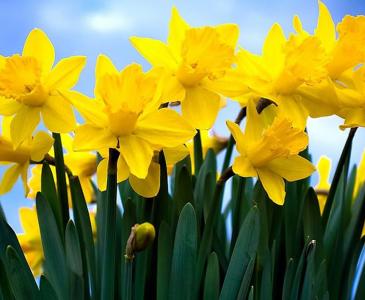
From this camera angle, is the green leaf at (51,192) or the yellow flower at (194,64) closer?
the yellow flower at (194,64)

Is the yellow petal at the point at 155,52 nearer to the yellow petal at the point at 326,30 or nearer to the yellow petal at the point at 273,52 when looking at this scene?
the yellow petal at the point at 273,52

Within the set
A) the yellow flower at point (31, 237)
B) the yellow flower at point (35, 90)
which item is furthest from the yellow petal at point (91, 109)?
the yellow flower at point (31, 237)

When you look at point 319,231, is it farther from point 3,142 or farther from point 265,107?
point 3,142

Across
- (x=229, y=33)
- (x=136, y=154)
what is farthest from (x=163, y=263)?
(x=229, y=33)

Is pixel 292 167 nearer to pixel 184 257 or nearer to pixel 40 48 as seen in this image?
pixel 184 257

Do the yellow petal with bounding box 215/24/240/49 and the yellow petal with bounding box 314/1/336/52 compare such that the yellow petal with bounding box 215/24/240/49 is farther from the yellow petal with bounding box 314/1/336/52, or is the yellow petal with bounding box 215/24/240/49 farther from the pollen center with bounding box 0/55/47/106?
the pollen center with bounding box 0/55/47/106

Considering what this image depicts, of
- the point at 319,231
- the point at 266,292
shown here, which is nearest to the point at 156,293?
the point at 266,292
